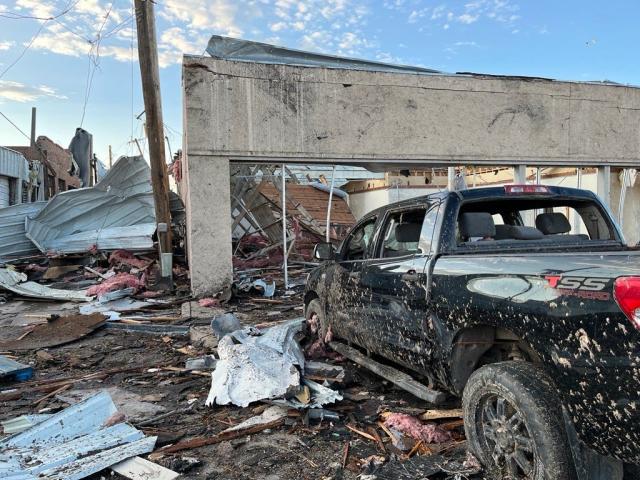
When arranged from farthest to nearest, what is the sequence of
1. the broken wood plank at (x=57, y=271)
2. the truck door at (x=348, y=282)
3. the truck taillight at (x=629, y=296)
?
the broken wood plank at (x=57, y=271)
the truck door at (x=348, y=282)
the truck taillight at (x=629, y=296)

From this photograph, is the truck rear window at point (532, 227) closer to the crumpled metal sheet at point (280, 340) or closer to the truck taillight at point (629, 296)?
the truck taillight at point (629, 296)

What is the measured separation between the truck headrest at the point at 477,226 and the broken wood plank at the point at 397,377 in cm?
118

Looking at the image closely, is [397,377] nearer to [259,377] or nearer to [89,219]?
[259,377]

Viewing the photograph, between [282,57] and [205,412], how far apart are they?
787cm

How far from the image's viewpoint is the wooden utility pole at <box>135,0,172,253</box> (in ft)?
34.0

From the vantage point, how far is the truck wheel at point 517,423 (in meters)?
2.48

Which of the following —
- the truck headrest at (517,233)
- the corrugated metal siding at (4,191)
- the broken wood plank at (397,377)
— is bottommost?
the broken wood plank at (397,377)

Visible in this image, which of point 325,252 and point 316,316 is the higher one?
point 325,252

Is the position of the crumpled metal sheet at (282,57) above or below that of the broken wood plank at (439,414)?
above

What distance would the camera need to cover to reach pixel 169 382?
529 centimetres

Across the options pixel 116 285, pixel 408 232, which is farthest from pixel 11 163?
pixel 408 232

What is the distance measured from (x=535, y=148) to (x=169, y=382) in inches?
371

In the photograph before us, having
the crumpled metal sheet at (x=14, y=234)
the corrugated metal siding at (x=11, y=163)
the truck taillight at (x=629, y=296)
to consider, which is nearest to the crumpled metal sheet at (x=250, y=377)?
the truck taillight at (x=629, y=296)

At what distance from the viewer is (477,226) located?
3.64 m
